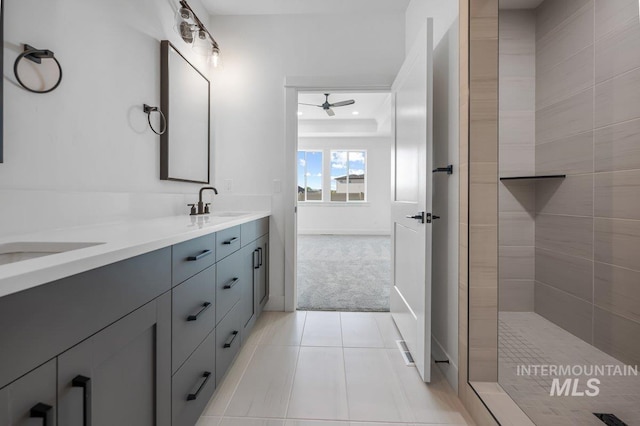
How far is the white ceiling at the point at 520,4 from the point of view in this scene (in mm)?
2338

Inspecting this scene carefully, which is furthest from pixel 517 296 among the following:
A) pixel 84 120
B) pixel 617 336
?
pixel 84 120

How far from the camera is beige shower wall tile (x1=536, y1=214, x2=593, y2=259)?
6.59ft

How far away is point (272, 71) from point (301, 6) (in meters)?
0.58

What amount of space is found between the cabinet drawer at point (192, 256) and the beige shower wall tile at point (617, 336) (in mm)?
2313

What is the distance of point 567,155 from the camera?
2129 millimetres

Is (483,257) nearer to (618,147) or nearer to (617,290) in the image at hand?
(617,290)

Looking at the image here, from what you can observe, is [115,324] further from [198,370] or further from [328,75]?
[328,75]

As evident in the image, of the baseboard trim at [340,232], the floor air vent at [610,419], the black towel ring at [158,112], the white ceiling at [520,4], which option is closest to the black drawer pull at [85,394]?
the black towel ring at [158,112]

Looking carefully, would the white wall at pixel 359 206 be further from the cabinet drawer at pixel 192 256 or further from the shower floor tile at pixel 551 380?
the cabinet drawer at pixel 192 256

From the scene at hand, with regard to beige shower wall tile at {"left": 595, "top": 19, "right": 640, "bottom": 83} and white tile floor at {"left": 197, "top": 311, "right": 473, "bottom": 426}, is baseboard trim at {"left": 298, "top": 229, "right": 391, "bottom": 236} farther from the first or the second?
beige shower wall tile at {"left": 595, "top": 19, "right": 640, "bottom": 83}

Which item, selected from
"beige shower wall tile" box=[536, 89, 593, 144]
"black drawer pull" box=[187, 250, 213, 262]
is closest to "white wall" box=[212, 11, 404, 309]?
"beige shower wall tile" box=[536, 89, 593, 144]

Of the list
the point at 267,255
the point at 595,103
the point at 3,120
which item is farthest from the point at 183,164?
the point at 595,103

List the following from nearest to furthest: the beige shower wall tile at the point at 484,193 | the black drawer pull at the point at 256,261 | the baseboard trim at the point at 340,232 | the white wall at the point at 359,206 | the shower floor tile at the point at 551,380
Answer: the shower floor tile at the point at 551,380 → the beige shower wall tile at the point at 484,193 → the black drawer pull at the point at 256,261 → the white wall at the point at 359,206 → the baseboard trim at the point at 340,232

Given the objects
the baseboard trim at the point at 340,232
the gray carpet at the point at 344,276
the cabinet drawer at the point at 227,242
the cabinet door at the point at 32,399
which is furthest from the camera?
the baseboard trim at the point at 340,232
